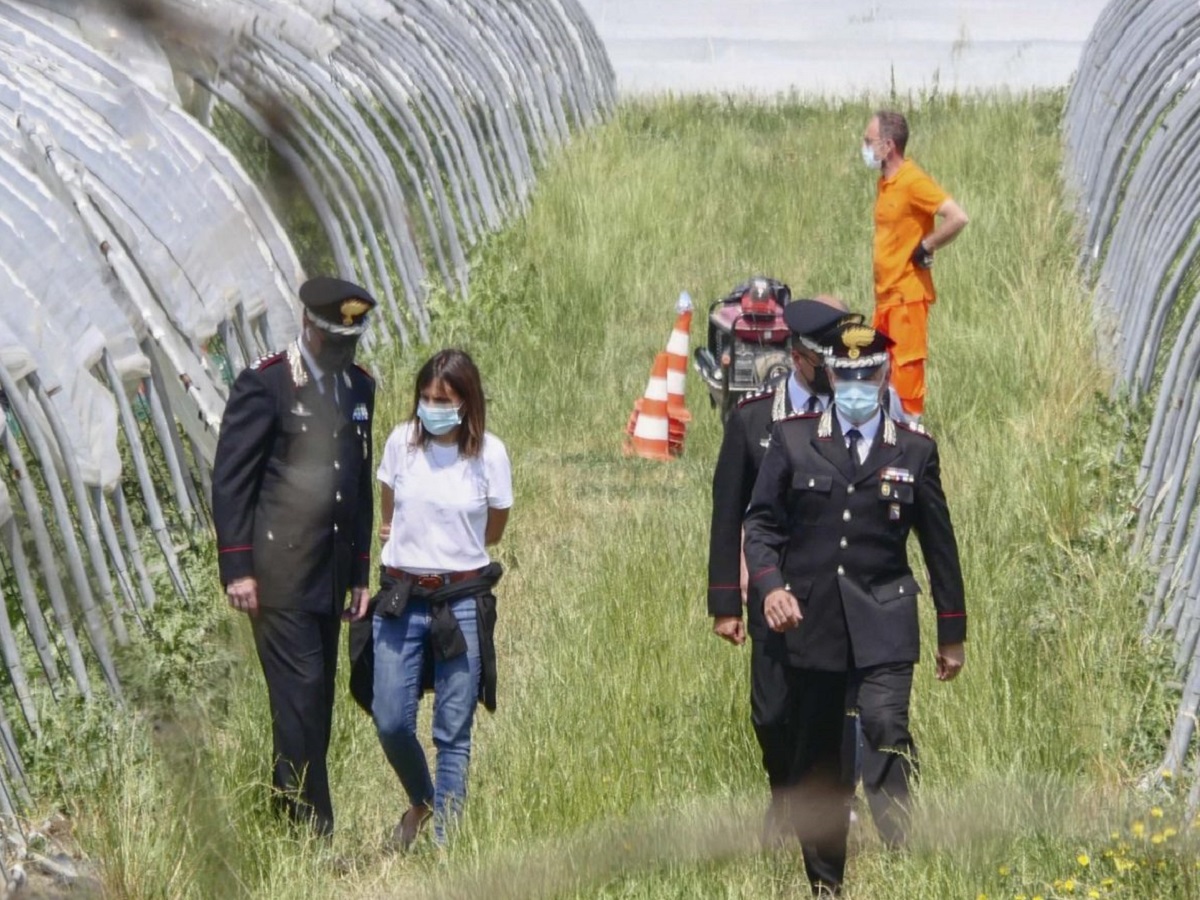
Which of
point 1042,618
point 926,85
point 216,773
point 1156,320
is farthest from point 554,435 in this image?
point 926,85

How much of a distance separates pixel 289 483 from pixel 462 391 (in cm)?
58

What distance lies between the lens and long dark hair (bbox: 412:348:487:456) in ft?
17.8

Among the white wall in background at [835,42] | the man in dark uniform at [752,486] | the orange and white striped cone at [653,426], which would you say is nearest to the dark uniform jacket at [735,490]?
the man in dark uniform at [752,486]

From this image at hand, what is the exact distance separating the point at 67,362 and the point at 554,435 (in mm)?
4345

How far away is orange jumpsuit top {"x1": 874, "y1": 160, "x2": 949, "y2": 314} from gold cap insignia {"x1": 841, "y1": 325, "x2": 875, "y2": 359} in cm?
431

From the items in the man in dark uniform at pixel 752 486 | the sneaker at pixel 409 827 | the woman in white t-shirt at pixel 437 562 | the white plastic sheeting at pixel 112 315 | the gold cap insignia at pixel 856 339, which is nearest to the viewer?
the gold cap insignia at pixel 856 339

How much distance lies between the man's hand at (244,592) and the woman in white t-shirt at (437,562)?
1.17 ft

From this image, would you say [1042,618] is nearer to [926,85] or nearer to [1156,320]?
[1156,320]

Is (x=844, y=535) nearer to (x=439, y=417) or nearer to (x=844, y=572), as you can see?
(x=844, y=572)

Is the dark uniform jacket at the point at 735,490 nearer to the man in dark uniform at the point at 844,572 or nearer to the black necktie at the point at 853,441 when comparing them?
the man in dark uniform at the point at 844,572

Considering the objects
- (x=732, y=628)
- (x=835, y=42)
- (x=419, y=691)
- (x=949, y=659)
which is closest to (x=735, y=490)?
(x=732, y=628)

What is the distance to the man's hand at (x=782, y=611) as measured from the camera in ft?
15.8

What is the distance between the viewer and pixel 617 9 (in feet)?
77.6

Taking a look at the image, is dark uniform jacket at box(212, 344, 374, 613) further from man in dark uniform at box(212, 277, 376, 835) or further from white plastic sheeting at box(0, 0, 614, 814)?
white plastic sheeting at box(0, 0, 614, 814)
